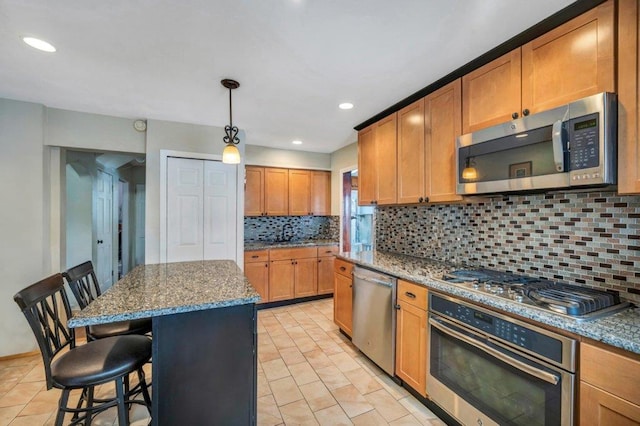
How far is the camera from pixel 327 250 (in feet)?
14.1

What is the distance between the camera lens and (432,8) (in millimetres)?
1402

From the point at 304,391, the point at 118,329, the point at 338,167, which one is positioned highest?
the point at 338,167

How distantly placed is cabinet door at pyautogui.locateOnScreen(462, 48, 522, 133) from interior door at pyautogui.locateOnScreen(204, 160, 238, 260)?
2.68 metres

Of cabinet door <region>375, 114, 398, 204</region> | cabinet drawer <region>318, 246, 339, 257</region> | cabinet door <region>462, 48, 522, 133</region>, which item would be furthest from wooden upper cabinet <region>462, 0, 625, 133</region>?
cabinet drawer <region>318, 246, 339, 257</region>

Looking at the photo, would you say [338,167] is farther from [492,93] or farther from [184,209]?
[492,93]

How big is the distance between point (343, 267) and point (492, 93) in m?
1.97

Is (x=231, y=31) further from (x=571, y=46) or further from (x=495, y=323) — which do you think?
(x=495, y=323)

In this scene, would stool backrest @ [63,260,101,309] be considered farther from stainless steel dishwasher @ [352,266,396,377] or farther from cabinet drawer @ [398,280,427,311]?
cabinet drawer @ [398,280,427,311]

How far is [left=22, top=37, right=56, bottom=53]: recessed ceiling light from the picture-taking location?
1.68 metres

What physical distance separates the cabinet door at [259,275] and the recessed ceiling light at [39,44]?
9.21 feet

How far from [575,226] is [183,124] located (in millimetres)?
3713

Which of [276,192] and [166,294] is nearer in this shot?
[166,294]

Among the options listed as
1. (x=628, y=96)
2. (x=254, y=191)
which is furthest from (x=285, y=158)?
(x=628, y=96)

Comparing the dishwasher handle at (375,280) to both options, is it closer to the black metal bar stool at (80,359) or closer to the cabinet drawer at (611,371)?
the cabinet drawer at (611,371)
